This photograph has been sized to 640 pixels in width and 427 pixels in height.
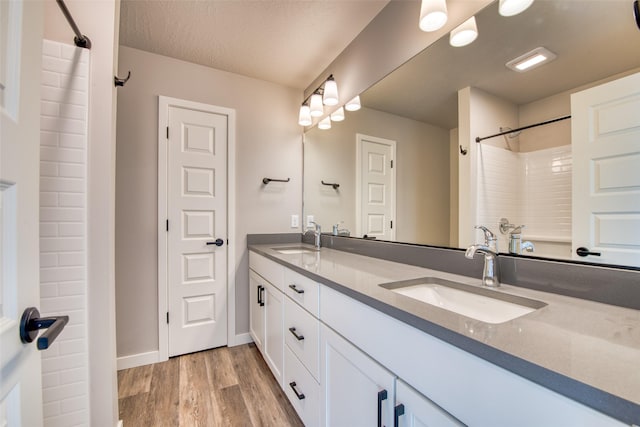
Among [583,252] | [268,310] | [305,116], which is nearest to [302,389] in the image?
[268,310]

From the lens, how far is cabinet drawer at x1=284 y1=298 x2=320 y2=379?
1197 millimetres

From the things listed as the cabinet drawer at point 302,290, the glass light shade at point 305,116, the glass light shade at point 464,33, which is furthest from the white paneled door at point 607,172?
the glass light shade at point 305,116

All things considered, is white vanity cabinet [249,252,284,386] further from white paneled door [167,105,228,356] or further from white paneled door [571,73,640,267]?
white paneled door [571,73,640,267]

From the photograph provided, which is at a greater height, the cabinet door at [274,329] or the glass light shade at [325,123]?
the glass light shade at [325,123]

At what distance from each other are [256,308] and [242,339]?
1.55 feet

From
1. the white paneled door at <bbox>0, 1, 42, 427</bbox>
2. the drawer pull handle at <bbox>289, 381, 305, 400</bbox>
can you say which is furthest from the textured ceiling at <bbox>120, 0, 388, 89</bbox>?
the drawer pull handle at <bbox>289, 381, 305, 400</bbox>

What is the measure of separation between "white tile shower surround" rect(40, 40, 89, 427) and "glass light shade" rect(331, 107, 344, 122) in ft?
5.03

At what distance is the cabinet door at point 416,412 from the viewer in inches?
24.6

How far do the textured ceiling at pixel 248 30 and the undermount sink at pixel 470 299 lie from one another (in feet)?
5.37

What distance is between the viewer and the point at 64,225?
1.15 metres

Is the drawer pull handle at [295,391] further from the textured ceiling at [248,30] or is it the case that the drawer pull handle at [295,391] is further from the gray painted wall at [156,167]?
the textured ceiling at [248,30]

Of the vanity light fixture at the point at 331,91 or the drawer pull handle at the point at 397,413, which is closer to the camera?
the drawer pull handle at the point at 397,413

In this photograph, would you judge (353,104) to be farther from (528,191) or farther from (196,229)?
(196,229)

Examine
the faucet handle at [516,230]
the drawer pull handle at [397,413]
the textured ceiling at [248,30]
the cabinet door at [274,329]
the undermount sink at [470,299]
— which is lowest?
the cabinet door at [274,329]
